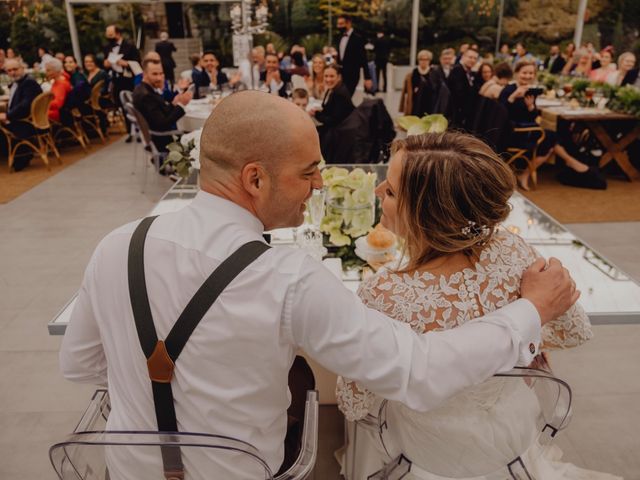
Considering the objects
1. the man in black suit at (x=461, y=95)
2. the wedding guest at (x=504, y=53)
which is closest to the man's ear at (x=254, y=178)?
the man in black suit at (x=461, y=95)

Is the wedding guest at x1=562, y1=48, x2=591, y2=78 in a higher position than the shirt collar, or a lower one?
lower

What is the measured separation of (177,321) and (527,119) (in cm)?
515

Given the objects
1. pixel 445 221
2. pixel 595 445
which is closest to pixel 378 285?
pixel 445 221

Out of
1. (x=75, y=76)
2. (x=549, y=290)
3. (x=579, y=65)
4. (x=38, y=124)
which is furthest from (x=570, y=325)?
(x=579, y=65)

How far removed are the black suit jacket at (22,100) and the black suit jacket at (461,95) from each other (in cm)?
522

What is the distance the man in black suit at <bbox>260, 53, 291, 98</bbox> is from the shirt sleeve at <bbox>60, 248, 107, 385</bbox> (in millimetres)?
5472

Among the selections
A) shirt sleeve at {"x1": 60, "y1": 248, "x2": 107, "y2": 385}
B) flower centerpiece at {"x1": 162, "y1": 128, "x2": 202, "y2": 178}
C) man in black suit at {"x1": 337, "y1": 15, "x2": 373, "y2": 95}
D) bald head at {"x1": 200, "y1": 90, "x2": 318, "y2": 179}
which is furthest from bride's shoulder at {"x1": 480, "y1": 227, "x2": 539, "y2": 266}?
man in black suit at {"x1": 337, "y1": 15, "x2": 373, "y2": 95}

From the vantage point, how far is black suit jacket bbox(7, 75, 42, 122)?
20.2 feet

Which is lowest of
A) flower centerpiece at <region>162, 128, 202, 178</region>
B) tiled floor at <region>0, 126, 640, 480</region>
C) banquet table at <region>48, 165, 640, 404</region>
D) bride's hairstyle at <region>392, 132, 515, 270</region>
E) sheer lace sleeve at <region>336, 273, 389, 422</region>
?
tiled floor at <region>0, 126, 640, 480</region>

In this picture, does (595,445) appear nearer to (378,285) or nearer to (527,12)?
(378,285)

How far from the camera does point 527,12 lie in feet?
42.3

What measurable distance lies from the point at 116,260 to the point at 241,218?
24 cm

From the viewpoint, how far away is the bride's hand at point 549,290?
110 centimetres

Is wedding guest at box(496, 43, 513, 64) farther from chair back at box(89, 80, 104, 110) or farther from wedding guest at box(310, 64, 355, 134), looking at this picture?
chair back at box(89, 80, 104, 110)
